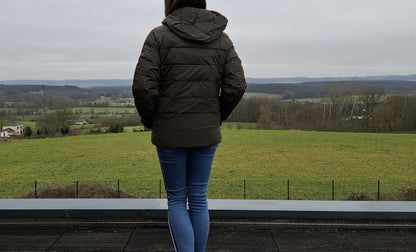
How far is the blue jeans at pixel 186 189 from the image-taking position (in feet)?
7.77

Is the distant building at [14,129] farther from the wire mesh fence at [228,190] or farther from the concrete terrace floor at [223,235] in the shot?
the concrete terrace floor at [223,235]

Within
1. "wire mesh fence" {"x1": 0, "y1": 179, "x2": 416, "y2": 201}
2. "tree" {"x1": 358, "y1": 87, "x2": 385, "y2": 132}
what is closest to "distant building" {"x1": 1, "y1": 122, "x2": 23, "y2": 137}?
"wire mesh fence" {"x1": 0, "y1": 179, "x2": 416, "y2": 201}

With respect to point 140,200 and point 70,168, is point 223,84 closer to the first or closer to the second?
point 140,200

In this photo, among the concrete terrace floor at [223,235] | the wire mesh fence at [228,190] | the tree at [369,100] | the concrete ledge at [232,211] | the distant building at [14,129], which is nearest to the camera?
the concrete terrace floor at [223,235]

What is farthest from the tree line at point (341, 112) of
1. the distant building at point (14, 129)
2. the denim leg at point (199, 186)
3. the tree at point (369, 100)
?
the denim leg at point (199, 186)

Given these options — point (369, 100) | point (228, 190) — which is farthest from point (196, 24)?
point (369, 100)

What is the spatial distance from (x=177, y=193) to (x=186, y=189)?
0.26ft

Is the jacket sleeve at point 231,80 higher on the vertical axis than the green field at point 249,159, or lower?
higher

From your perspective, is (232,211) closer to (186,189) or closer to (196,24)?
(186,189)

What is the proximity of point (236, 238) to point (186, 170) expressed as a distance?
131 centimetres

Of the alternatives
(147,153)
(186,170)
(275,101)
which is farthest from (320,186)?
(275,101)

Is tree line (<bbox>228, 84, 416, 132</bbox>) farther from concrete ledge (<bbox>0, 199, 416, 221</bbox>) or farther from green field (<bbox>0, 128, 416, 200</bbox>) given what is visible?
concrete ledge (<bbox>0, 199, 416, 221</bbox>)

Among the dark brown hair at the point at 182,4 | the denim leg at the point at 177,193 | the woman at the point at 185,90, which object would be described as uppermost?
the dark brown hair at the point at 182,4

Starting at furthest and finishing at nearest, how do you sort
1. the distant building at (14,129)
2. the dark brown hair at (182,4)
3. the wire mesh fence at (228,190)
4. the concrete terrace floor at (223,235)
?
the distant building at (14,129) < the wire mesh fence at (228,190) < the concrete terrace floor at (223,235) < the dark brown hair at (182,4)
